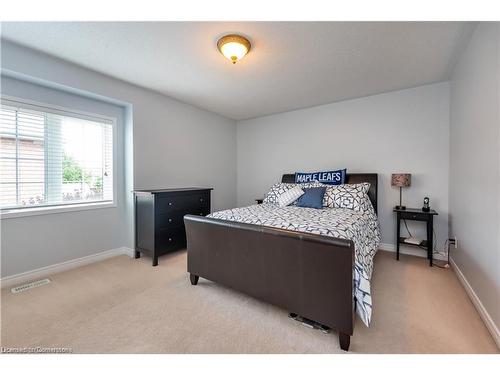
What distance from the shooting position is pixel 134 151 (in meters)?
3.07

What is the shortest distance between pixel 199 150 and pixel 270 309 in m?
3.01

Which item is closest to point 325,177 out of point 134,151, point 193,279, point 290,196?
point 290,196

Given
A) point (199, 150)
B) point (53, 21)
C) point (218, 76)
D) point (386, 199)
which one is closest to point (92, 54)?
point (53, 21)

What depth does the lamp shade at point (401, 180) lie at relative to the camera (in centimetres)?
293

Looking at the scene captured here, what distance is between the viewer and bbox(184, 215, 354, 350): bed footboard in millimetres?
1421

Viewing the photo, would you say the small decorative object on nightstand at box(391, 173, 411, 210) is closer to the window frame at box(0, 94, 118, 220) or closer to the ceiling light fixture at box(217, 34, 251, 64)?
Result: the ceiling light fixture at box(217, 34, 251, 64)

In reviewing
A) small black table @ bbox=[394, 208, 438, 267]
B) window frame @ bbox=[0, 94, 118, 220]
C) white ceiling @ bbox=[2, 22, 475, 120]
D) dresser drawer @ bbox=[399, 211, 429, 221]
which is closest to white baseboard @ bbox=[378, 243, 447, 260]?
small black table @ bbox=[394, 208, 438, 267]

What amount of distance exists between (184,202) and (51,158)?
161 cm

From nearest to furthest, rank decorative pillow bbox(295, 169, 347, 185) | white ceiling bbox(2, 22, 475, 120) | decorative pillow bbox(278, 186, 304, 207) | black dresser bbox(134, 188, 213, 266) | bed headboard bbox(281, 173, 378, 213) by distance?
1. white ceiling bbox(2, 22, 475, 120)
2. black dresser bbox(134, 188, 213, 266)
3. decorative pillow bbox(278, 186, 304, 207)
4. bed headboard bbox(281, 173, 378, 213)
5. decorative pillow bbox(295, 169, 347, 185)

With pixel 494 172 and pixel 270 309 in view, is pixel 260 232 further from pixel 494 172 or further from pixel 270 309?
pixel 494 172

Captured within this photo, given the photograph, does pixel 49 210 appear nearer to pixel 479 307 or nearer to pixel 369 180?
pixel 369 180

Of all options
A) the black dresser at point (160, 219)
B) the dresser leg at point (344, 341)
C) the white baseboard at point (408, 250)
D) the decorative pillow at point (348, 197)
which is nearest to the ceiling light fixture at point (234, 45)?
the black dresser at point (160, 219)

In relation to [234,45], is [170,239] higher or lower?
lower

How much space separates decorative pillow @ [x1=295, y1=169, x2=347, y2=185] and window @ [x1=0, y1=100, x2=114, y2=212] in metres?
2.87
